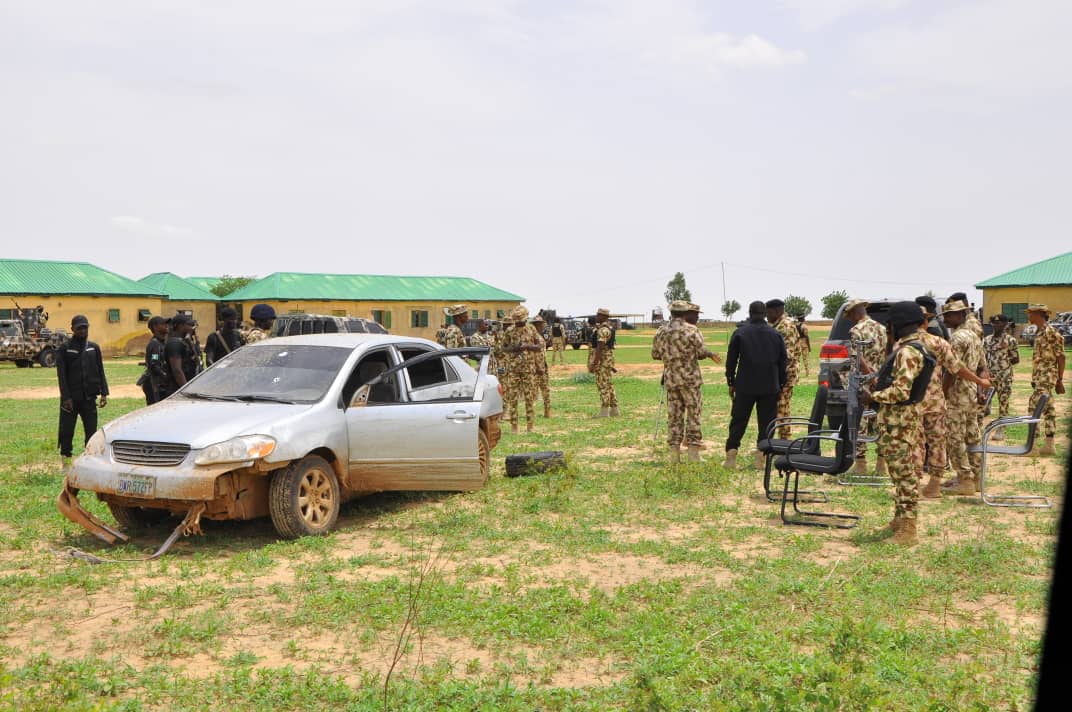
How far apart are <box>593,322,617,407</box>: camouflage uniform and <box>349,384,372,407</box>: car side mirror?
8.08 meters

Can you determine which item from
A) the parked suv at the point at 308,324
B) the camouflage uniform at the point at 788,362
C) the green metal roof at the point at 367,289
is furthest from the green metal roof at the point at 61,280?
the camouflage uniform at the point at 788,362

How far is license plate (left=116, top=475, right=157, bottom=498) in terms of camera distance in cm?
630

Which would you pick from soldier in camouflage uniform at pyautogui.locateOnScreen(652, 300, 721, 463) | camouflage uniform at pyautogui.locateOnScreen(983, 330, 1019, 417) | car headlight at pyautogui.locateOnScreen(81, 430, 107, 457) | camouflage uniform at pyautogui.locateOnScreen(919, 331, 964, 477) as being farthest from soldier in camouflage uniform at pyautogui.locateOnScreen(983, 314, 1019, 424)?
car headlight at pyautogui.locateOnScreen(81, 430, 107, 457)

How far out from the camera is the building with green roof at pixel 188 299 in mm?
54812

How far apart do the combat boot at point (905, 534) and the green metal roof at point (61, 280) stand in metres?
45.8

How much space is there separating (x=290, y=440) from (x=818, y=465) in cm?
442

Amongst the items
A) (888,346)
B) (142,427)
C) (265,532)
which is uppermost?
(888,346)

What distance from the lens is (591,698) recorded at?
3.96 metres

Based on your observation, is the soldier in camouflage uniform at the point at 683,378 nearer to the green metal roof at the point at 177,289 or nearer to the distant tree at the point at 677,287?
the green metal roof at the point at 177,289

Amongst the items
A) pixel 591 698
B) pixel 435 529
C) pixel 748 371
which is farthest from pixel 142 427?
pixel 748 371

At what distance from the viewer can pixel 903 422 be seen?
6.79 m

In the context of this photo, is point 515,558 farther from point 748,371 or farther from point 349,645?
point 748,371

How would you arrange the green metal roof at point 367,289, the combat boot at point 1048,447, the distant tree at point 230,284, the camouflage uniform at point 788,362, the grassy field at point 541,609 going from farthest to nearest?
the distant tree at point 230,284 < the green metal roof at point 367,289 < the camouflage uniform at point 788,362 < the combat boot at point 1048,447 < the grassy field at point 541,609

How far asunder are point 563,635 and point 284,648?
157 cm
